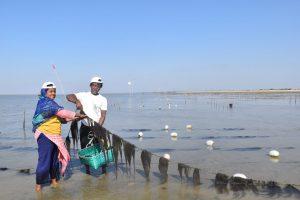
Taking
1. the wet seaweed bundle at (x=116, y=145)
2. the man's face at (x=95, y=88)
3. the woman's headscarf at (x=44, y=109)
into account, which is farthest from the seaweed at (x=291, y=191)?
the woman's headscarf at (x=44, y=109)

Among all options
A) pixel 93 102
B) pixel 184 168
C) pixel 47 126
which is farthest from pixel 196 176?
pixel 47 126

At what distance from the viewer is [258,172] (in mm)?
10766

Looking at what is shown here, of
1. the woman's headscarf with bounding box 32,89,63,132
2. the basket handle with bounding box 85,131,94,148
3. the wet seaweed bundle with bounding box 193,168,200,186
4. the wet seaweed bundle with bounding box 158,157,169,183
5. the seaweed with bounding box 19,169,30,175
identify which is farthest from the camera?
the seaweed with bounding box 19,169,30,175

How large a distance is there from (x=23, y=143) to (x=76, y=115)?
11.0 m

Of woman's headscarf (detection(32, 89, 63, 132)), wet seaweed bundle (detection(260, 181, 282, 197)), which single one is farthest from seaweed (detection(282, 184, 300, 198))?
woman's headscarf (detection(32, 89, 63, 132))

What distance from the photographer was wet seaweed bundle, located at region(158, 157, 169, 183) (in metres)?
8.75

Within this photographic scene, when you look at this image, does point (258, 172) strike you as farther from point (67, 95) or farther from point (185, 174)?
point (67, 95)

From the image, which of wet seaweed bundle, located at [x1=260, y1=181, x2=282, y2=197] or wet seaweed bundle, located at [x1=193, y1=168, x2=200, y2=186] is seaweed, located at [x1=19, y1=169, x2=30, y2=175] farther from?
wet seaweed bundle, located at [x1=260, y1=181, x2=282, y2=197]

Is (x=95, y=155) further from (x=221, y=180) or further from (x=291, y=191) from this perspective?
(x=291, y=191)

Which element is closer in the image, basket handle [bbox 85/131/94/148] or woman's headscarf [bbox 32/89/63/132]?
woman's headscarf [bbox 32/89/63/132]

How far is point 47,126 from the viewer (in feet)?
26.8

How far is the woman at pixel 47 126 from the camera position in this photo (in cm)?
803

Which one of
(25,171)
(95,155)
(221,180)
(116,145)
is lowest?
(25,171)

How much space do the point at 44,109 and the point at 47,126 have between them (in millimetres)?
417
